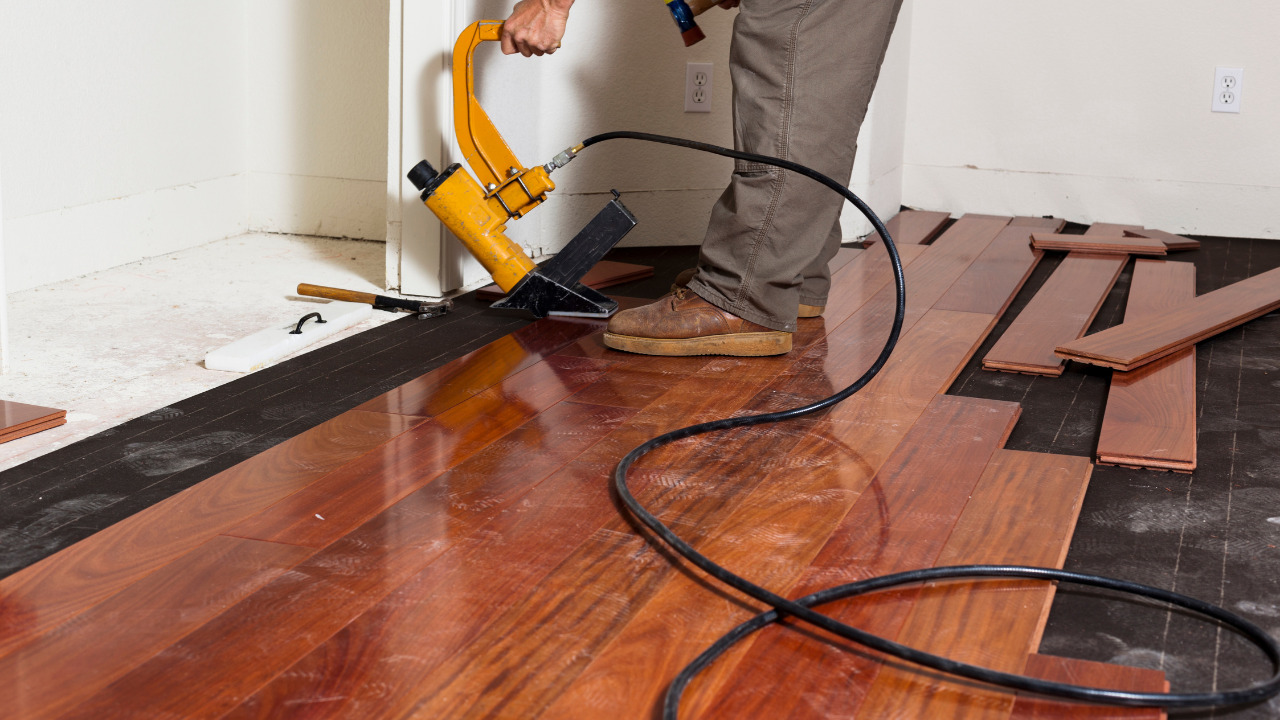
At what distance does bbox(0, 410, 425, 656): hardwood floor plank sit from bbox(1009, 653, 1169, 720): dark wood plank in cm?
90

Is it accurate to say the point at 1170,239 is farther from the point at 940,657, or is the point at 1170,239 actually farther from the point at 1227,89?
the point at 940,657

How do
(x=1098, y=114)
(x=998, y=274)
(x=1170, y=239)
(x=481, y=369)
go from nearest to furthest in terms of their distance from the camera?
(x=481, y=369)
(x=998, y=274)
(x=1170, y=239)
(x=1098, y=114)

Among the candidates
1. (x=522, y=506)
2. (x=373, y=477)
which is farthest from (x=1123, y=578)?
(x=373, y=477)

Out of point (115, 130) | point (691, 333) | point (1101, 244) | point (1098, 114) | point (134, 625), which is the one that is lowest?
point (134, 625)

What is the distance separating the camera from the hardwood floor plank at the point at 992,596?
1.02 metres

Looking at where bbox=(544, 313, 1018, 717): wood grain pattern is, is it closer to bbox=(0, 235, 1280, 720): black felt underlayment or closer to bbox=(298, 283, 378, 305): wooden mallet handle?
bbox=(0, 235, 1280, 720): black felt underlayment

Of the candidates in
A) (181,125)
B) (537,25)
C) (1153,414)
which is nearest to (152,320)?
(181,125)

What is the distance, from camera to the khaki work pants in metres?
2.03

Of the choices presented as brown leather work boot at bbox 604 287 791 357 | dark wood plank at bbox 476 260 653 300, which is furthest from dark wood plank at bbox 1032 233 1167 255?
brown leather work boot at bbox 604 287 791 357

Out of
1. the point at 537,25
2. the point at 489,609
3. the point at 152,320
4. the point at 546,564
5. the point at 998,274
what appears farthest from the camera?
the point at 998,274

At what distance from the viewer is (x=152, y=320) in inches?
89.7

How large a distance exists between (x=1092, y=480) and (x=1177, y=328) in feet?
2.94

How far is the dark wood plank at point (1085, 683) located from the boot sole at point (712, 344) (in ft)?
3.70

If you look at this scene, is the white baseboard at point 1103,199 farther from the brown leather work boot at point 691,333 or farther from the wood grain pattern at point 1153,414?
the brown leather work boot at point 691,333
